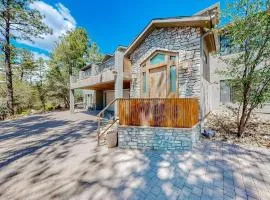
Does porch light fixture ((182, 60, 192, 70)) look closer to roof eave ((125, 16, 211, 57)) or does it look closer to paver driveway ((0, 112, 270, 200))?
roof eave ((125, 16, 211, 57))

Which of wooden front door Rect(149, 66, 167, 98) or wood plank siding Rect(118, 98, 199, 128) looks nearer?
wood plank siding Rect(118, 98, 199, 128)

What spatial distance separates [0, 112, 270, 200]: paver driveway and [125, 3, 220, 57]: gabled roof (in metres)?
4.78

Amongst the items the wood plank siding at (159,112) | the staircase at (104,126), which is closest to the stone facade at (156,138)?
the wood plank siding at (159,112)

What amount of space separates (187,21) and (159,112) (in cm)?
419

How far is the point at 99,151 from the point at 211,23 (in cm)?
653

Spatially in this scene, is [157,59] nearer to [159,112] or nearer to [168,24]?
[168,24]

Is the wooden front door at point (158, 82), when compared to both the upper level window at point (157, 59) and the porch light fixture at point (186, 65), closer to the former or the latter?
the upper level window at point (157, 59)

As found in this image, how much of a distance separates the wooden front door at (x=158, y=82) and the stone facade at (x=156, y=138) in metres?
2.88

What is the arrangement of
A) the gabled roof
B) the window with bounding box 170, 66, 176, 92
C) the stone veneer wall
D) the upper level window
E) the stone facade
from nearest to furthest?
the stone facade, the gabled roof, the stone veneer wall, the window with bounding box 170, 66, 176, 92, the upper level window

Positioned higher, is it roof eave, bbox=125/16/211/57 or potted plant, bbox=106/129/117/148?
roof eave, bbox=125/16/211/57

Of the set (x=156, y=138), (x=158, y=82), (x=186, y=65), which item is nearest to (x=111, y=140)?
(x=156, y=138)

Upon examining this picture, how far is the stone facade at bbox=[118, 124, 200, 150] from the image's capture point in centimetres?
499

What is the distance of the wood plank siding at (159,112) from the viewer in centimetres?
507

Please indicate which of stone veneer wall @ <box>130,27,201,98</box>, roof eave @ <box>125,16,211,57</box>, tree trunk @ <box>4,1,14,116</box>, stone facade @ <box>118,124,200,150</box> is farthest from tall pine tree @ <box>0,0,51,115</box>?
stone facade @ <box>118,124,200,150</box>
